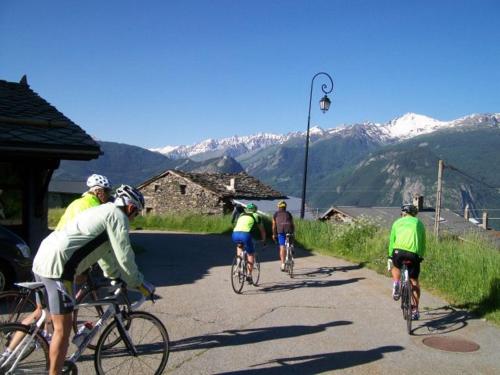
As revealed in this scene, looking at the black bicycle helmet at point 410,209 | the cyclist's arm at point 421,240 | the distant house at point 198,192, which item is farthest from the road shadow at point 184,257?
the distant house at point 198,192

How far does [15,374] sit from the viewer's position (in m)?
4.52

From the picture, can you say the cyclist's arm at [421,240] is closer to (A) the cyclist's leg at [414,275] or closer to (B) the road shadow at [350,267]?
(A) the cyclist's leg at [414,275]

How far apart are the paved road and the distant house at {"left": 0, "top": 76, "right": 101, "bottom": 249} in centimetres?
290

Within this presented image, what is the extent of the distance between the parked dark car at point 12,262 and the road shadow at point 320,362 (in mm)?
4250

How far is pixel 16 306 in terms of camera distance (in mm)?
5297

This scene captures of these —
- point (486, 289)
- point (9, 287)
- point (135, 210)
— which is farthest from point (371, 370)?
point (9, 287)

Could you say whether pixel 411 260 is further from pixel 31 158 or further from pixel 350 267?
pixel 31 158

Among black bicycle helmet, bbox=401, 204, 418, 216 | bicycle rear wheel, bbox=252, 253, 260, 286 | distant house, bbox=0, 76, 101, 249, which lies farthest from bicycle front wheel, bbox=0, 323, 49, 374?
bicycle rear wheel, bbox=252, 253, 260, 286

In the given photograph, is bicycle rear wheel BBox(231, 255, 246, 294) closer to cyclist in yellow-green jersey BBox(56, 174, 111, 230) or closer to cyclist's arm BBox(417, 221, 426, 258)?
cyclist's arm BBox(417, 221, 426, 258)

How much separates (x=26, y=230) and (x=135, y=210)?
7.54 m

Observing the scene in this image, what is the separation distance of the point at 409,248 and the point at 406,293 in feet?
2.23

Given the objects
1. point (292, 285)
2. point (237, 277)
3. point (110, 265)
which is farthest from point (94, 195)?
point (292, 285)

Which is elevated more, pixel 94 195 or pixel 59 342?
pixel 94 195

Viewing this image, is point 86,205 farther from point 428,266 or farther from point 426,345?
point 428,266
